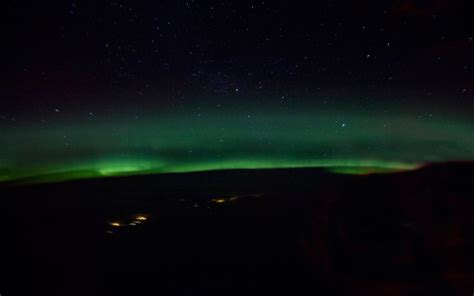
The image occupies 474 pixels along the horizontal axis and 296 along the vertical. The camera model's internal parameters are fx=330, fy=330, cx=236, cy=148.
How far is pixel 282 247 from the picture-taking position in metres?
4.04

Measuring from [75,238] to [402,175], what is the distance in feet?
14.0

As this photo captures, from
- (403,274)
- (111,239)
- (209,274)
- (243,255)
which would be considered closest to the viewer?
(403,274)

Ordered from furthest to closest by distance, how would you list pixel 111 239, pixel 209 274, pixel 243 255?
pixel 111 239
pixel 243 255
pixel 209 274

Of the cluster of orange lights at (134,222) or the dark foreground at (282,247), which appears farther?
the cluster of orange lights at (134,222)

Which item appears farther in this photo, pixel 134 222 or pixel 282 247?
pixel 134 222

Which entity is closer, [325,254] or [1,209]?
[325,254]

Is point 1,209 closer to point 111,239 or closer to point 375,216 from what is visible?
point 111,239

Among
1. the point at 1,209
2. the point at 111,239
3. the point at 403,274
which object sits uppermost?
the point at 1,209

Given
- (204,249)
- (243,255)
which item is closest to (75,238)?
(204,249)

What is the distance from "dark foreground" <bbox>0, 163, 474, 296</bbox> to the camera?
347cm

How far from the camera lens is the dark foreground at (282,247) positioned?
3.47m

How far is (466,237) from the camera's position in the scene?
3.59 meters

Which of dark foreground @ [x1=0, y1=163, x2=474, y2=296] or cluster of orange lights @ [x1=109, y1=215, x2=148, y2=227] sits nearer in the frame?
dark foreground @ [x1=0, y1=163, x2=474, y2=296]

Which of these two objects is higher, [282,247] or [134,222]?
[134,222]
